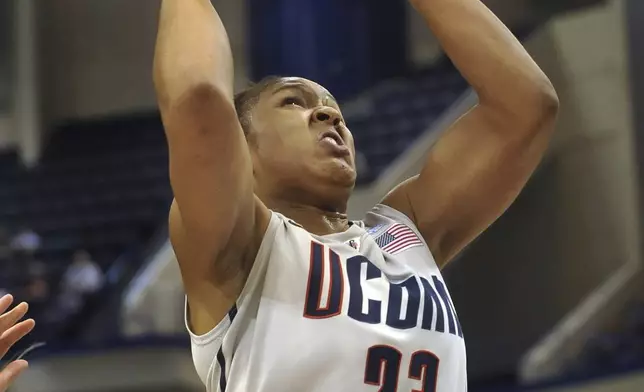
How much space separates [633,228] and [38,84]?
6909mm

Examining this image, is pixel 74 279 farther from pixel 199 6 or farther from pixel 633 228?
pixel 199 6

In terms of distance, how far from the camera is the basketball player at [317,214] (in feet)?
4.46

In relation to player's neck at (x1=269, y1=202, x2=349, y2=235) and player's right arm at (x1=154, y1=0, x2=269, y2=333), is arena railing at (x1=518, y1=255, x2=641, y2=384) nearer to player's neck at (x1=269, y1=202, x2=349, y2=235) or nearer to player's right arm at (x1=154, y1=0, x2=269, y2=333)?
player's neck at (x1=269, y1=202, x2=349, y2=235)

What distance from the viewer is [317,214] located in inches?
63.7

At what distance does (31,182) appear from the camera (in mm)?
10688

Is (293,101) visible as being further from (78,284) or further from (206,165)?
(78,284)

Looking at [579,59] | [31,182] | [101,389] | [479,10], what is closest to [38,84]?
[31,182]

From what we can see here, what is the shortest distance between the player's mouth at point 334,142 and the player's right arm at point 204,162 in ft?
0.58

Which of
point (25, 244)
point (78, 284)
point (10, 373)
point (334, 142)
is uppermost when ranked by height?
point (334, 142)

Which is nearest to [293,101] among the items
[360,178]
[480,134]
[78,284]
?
[480,134]

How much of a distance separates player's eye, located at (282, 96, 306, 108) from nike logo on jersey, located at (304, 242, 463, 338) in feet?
0.85

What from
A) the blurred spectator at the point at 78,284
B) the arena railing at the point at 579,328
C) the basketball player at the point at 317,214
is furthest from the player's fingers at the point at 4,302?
the blurred spectator at the point at 78,284

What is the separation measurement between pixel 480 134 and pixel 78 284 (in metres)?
6.66

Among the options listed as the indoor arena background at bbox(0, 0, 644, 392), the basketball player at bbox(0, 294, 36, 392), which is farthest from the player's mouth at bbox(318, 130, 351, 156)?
the indoor arena background at bbox(0, 0, 644, 392)
